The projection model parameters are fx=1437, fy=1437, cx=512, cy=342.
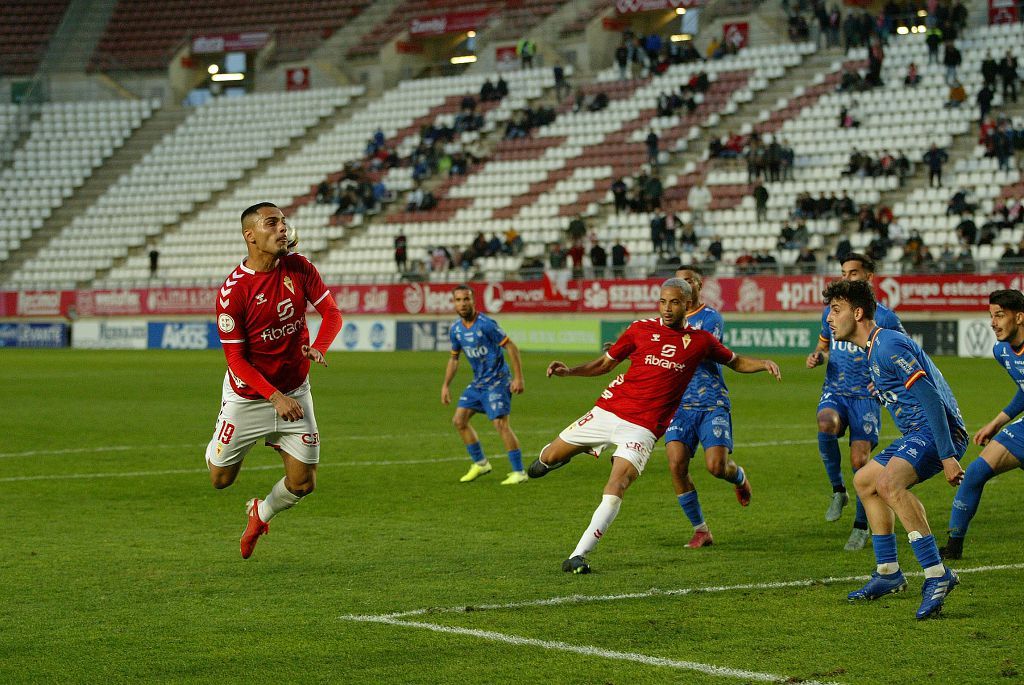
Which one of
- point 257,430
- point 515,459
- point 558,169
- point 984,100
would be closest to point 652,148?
point 558,169

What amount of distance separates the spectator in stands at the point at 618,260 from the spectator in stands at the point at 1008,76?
1166cm

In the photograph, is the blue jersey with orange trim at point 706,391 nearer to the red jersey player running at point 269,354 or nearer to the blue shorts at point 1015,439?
the blue shorts at point 1015,439

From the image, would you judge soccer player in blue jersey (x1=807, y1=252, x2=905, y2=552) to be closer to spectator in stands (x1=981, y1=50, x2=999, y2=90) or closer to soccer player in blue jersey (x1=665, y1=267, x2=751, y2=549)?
soccer player in blue jersey (x1=665, y1=267, x2=751, y2=549)

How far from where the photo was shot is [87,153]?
190ft

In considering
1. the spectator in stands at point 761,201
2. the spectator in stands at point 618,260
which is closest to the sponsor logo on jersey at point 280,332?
the spectator in stands at point 618,260

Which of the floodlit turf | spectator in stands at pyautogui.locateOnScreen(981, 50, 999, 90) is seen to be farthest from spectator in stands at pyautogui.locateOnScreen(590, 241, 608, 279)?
the floodlit turf

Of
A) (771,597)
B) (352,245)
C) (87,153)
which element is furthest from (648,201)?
(771,597)

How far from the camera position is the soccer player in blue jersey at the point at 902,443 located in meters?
7.48

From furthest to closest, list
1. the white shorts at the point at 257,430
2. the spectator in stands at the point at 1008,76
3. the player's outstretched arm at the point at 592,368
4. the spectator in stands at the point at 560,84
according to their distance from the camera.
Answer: the spectator in stands at the point at 560,84 < the spectator in stands at the point at 1008,76 < the player's outstretched arm at the point at 592,368 < the white shorts at the point at 257,430

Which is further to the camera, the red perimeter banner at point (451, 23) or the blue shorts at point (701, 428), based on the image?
the red perimeter banner at point (451, 23)

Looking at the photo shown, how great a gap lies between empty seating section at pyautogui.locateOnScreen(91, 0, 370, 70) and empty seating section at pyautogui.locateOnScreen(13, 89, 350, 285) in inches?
166

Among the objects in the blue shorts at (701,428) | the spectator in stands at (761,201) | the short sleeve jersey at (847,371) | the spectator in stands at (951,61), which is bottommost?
the blue shorts at (701,428)

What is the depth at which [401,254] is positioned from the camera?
44531mm

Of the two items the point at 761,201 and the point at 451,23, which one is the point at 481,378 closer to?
the point at 761,201
